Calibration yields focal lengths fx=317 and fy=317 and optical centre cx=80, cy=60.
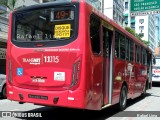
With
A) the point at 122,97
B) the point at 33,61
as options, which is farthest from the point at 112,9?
the point at 33,61

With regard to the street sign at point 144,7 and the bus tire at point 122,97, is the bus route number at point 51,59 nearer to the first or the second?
the bus tire at point 122,97

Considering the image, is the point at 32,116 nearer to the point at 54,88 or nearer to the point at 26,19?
the point at 54,88

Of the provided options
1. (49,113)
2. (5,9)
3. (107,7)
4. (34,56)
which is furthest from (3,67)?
(107,7)

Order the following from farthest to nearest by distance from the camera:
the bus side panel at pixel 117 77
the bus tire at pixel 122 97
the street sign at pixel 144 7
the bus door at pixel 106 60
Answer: the street sign at pixel 144 7 < the bus tire at pixel 122 97 < the bus side panel at pixel 117 77 < the bus door at pixel 106 60

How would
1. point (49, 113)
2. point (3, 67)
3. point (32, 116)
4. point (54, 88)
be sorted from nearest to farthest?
point (54, 88), point (32, 116), point (49, 113), point (3, 67)

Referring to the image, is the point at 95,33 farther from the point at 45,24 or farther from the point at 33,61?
the point at 33,61

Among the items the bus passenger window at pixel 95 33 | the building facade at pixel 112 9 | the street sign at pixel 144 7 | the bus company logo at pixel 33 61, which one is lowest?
the bus company logo at pixel 33 61

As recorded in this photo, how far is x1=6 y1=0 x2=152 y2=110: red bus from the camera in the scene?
7527mm

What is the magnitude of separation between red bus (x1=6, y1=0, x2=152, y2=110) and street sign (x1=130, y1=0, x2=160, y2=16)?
1137cm

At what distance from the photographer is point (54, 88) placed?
7.68 meters

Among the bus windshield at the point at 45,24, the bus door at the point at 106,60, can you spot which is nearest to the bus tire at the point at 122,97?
the bus door at the point at 106,60

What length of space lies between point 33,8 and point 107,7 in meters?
57.3

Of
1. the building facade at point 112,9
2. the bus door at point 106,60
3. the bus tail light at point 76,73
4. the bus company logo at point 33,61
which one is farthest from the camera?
the building facade at point 112,9

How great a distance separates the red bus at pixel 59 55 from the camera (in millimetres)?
7527
